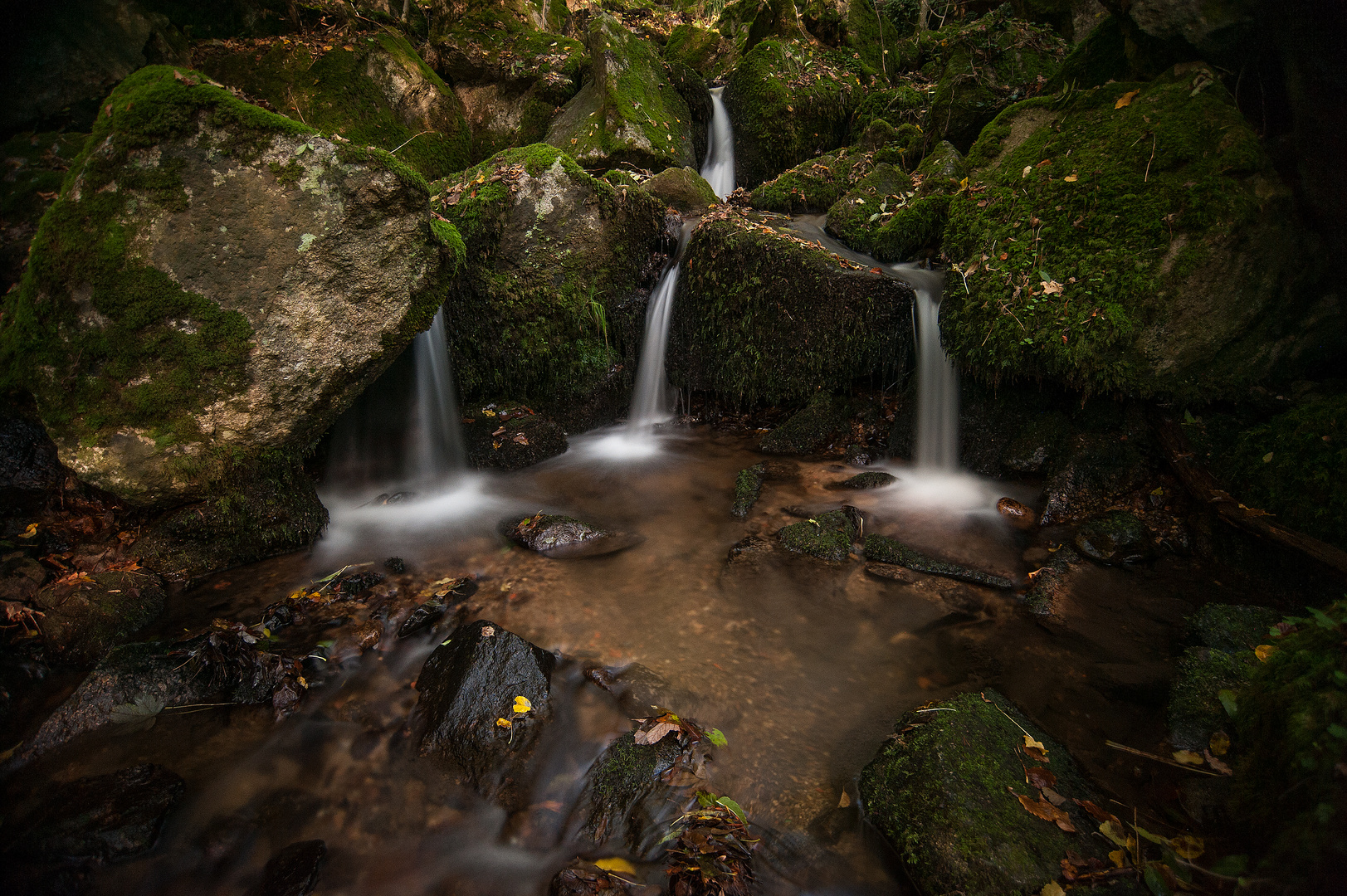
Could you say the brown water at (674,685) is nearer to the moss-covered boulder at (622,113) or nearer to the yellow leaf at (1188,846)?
the yellow leaf at (1188,846)

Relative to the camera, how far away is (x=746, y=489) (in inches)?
222

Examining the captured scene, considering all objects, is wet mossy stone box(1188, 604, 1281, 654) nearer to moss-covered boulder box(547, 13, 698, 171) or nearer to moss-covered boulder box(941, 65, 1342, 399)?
moss-covered boulder box(941, 65, 1342, 399)

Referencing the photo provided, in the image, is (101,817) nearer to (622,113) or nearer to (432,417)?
(432,417)

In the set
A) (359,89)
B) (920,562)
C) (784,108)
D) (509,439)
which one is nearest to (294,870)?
(920,562)

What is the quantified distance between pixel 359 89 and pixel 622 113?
13.5ft

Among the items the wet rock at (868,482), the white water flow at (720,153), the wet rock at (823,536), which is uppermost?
the white water flow at (720,153)

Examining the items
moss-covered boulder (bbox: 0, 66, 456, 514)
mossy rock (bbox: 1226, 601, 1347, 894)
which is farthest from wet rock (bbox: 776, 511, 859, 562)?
moss-covered boulder (bbox: 0, 66, 456, 514)

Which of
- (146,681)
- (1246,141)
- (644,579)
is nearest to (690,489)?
(644,579)

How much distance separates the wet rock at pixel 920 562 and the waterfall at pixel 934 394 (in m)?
1.78

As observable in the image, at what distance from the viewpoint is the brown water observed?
2488 mm

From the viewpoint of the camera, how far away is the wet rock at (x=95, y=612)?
355 centimetres

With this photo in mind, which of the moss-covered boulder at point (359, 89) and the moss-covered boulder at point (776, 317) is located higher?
the moss-covered boulder at point (359, 89)

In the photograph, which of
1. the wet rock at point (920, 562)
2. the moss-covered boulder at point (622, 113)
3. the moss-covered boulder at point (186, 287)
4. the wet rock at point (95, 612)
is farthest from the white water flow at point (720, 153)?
the wet rock at point (95, 612)

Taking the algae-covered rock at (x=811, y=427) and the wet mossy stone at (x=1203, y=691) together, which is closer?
the wet mossy stone at (x=1203, y=691)
